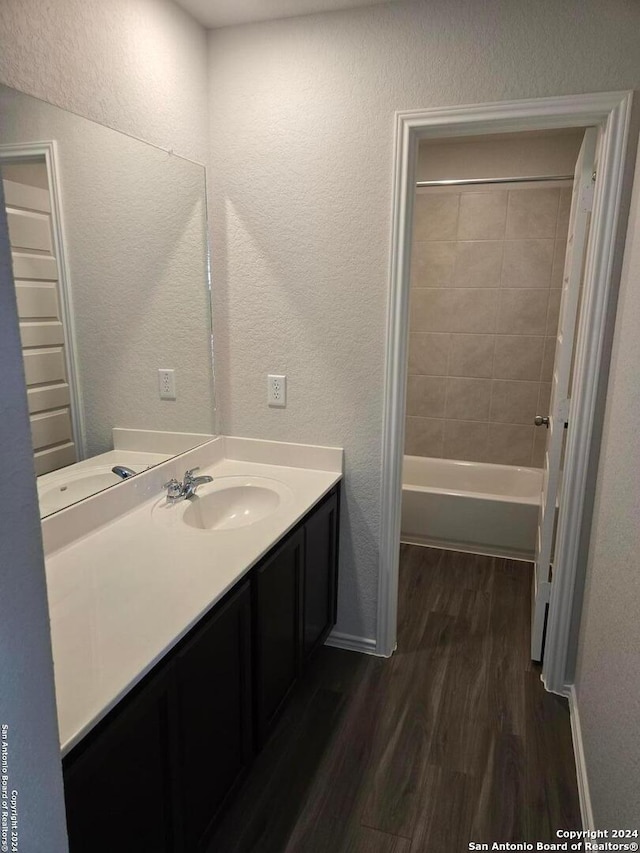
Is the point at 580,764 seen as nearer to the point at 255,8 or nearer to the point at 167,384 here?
the point at 167,384

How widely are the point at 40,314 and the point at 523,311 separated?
305 cm

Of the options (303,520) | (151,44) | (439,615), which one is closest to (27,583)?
(303,520)

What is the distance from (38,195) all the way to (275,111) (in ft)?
3.44

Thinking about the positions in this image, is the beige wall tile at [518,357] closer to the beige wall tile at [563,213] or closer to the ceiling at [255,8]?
the beige wall tile at [563,213]

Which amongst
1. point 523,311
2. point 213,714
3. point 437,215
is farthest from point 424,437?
point 213,714

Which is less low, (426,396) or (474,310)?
(474,310)

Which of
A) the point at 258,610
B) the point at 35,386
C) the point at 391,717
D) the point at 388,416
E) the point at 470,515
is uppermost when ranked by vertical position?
the point at 35,386

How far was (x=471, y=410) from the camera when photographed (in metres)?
3.90

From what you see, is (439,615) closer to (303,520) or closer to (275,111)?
(303,520)

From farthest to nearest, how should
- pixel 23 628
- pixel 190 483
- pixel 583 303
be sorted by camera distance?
pixel 190 483 → pixel 583 303 → pixel 23 628

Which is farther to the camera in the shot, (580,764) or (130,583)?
(580,764)

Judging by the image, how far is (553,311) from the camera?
360 cm

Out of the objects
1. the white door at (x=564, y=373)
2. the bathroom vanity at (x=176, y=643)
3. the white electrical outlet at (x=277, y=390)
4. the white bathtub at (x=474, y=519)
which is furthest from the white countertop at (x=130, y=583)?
the white bathtub at (x=474, y=519)

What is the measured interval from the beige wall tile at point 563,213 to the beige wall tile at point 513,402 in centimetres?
95
